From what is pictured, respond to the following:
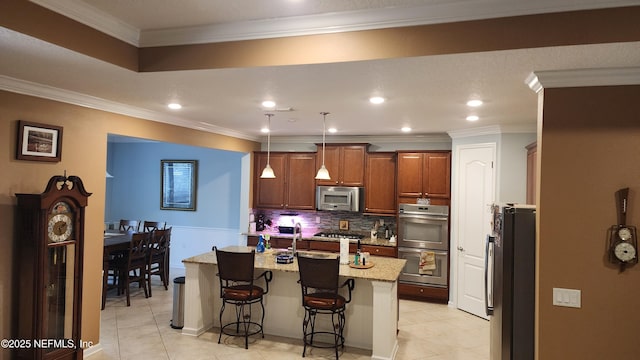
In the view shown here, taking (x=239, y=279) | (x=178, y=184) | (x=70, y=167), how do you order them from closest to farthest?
(x=70, y=167) → (x=239, y=279) → (x=178, y=184)

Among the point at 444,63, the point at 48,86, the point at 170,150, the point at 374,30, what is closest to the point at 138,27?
the point at 48,86

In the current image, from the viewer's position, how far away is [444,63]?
2.48 metres

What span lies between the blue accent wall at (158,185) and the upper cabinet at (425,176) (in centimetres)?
310

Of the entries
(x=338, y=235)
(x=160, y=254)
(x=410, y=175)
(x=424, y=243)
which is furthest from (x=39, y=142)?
(x=424, y=243)

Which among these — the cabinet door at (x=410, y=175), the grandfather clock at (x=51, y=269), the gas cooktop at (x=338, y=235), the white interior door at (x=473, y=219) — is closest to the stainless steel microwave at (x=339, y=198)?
the gas cooktop at (x=338, y=235)

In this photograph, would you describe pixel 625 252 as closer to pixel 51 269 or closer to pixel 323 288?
pixel 323 288

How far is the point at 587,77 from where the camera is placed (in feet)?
8.37

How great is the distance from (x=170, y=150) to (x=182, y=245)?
1.96 metres

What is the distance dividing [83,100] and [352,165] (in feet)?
13.0

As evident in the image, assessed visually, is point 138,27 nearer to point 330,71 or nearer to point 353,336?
point 330,71

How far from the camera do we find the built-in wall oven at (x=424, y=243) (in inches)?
233

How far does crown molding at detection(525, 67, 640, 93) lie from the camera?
2.50m

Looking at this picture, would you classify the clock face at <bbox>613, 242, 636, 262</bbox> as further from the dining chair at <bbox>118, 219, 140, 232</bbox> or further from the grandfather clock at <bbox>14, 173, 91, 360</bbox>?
the dining chair at <bbox>118, 219, 140, 232</bbox>

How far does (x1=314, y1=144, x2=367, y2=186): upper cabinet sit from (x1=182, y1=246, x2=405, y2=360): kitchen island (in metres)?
2.08
